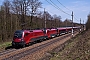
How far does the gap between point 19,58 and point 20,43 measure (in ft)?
32.3

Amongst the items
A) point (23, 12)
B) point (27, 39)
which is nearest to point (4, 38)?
point (27, 39)

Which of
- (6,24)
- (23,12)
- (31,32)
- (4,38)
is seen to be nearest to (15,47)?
(31,32)

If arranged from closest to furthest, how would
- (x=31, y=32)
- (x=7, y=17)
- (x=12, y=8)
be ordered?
(x=31, y=32)
(x=7, y=17)
(x=12, y=8)

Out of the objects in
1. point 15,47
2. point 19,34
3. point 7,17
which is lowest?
point 15,47

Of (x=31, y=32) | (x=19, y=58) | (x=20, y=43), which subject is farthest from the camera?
(x=31, y=32)

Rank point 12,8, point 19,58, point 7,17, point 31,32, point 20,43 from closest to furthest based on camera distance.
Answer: point 19,58 → point 20,43 → point 31,32 → point 7,17 → point 12,8

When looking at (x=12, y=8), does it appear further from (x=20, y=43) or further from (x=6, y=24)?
(x=20, y=43)

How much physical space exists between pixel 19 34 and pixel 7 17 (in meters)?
11.1

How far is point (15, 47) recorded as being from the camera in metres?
30.7

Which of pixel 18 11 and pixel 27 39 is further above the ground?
pixel 18 11

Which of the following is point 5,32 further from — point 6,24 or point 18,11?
point 18,11

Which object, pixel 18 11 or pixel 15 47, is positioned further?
pixel 18 11

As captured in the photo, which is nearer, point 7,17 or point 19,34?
point 19,34

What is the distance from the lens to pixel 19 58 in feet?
66.4
